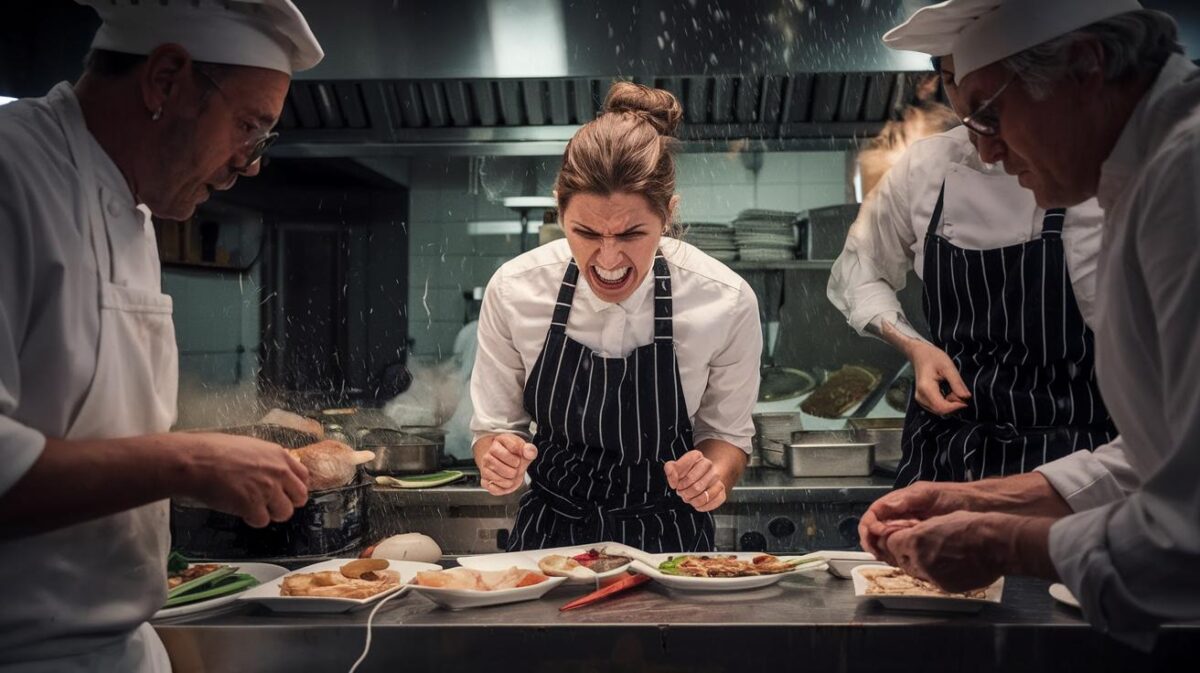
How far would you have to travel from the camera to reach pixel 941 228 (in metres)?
2.62

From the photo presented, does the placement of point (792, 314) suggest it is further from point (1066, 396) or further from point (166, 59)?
point (166, 59)

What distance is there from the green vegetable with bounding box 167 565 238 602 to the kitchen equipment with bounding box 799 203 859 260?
10.5 feet

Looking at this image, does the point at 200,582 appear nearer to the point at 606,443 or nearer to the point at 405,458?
the point at 606,443

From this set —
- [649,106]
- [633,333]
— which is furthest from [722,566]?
[649,106]

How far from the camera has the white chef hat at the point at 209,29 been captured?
135cm

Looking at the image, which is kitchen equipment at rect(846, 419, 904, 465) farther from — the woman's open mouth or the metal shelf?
the woman's open mouth

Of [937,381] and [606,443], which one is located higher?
[937,381]

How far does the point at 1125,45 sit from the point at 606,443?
1.67 meters

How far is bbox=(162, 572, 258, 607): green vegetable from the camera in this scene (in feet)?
5.71

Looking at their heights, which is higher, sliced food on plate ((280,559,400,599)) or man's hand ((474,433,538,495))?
man's hand ((474,433,538,495))

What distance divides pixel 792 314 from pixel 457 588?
3.19 meters

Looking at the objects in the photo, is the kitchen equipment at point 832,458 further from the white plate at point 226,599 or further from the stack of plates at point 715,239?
the white plate at point 226,599

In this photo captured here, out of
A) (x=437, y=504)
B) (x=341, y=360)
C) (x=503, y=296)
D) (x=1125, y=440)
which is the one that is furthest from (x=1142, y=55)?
(x=341, y=360)

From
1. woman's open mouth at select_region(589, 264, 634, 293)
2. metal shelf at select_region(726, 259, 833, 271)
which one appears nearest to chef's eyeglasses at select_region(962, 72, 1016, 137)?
woman's open mouth at select_region(589, 264, 634, 293)
